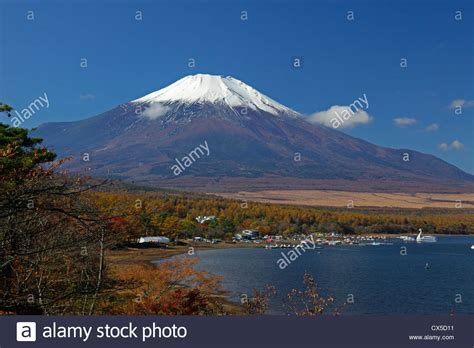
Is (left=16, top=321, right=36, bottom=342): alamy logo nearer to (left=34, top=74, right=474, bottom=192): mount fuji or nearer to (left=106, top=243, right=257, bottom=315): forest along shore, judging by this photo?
(left=106, top=243, right=257, bottom=315): forest along shore

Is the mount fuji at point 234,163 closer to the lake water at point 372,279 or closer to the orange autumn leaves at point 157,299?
the lake water at point 372,279

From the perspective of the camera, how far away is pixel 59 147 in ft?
651

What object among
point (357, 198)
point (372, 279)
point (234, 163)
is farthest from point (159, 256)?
point (234, 163)

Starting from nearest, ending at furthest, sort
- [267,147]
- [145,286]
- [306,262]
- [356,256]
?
[145,286]
[306,262]
[356,256]
[267,147]

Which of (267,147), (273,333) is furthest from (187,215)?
(267,147)

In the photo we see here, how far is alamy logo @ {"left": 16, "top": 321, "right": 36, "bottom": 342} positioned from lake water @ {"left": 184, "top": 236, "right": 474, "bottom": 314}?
14178 millimetres

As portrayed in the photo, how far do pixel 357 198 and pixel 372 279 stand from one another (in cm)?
10003

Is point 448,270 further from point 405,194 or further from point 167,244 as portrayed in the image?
point 405,194

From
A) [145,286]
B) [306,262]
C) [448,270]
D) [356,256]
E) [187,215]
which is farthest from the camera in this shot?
[187,215]

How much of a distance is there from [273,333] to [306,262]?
34.8 meters

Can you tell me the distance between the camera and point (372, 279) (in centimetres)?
2950

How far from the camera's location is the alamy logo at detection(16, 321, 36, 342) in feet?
14.0

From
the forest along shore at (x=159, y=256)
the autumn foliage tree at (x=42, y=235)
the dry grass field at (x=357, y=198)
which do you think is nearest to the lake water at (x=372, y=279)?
the forest along shore at (x=159, y=256)

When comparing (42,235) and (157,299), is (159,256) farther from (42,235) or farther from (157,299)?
(42,235)
